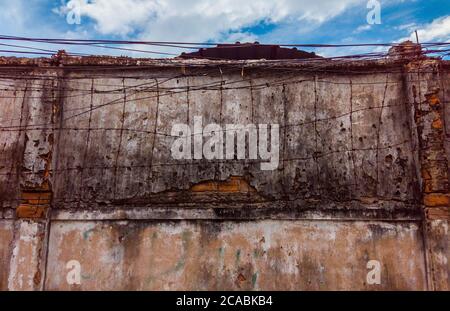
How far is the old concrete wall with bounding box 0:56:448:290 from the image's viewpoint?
527 centimetres

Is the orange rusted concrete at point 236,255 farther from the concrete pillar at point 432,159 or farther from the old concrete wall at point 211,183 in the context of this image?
the concrete pillar at point 432,159

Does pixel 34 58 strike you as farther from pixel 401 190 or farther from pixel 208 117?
pixel 401 190

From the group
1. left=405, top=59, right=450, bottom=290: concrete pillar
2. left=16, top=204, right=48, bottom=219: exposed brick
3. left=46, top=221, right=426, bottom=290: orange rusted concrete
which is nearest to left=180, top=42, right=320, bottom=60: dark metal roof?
left=405, top=59, right=450, bottom=290: concrete pillar

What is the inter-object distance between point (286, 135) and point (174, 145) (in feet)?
5.04

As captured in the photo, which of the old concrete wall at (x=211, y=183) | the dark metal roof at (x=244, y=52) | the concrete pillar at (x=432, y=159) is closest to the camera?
the concrete pillar at (x=432, y=159)

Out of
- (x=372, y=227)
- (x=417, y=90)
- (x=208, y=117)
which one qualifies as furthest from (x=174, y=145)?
(x=417, y=90)

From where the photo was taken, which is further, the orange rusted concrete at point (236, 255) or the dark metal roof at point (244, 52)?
the dark metal roof at point (244, 52)

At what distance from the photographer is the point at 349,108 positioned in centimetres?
575
